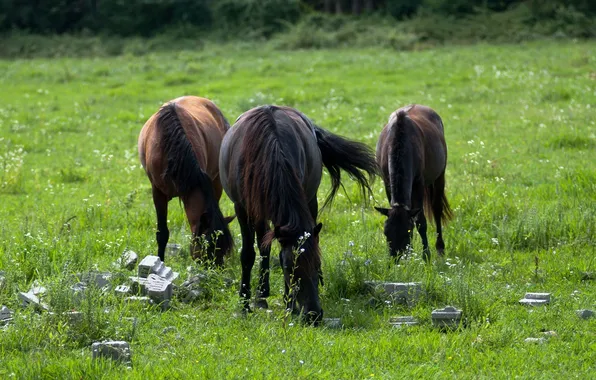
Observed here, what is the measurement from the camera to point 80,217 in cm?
967

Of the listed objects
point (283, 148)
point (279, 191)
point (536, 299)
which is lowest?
point (536, 299)

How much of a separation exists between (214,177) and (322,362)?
3987 mm

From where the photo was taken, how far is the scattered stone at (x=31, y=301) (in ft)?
19.6

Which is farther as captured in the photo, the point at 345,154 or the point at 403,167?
the point at 403,167

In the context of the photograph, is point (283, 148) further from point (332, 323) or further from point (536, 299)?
point (536, 299)

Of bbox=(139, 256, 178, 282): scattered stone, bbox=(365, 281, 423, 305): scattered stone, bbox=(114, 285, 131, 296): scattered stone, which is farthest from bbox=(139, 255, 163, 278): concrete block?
bbox=(365, 281, 423, 305): scattered stone

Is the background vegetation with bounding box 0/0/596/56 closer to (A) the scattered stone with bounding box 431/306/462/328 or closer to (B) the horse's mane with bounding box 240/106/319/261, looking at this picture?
(B) the horse's mane with bounding box 240/106/319/261

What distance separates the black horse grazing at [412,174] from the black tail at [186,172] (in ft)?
4.98

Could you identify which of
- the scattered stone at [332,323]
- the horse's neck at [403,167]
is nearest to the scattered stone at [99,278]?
the scattered stone at [332,323]

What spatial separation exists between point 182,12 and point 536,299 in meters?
39.4

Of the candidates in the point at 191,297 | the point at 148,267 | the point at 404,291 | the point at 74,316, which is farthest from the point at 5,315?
the point at 404,291

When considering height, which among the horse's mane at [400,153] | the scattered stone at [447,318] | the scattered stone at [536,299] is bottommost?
the scattered stone at [536,299]

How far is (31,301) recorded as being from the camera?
615 centimetres

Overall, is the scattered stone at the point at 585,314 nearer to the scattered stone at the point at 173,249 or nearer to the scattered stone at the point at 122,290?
the scattered stone at the point at 122,290
